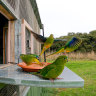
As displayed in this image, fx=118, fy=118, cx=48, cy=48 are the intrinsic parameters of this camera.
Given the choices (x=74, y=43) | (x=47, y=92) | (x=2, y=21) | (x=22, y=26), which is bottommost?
(x=47, y=92)

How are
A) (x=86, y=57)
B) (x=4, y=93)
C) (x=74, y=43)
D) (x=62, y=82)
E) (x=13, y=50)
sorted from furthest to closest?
(x=86, y=57) < (x=13, y=50) < (x=4, y=93) < (x=74, y=43) < (x=62, y=82)

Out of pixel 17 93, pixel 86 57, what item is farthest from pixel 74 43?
→ pixel 86 57

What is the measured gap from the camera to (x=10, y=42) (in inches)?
69.9

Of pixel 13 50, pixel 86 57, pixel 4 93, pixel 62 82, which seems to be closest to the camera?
pixel 62 82

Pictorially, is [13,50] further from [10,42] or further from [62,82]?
[62,82]

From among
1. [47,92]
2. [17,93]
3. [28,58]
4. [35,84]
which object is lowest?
[47,92]

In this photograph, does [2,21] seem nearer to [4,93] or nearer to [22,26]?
[22,26]

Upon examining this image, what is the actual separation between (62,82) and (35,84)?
16 centimetres

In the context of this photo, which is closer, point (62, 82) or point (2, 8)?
point (62, 82)

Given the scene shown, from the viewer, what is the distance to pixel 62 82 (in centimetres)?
67

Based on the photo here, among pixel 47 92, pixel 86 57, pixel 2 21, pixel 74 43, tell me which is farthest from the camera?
pixel 86 57

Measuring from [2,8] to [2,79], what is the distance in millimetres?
946

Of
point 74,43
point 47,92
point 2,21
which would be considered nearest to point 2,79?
point 74,43

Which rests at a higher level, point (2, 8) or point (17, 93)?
point (2, 8)
